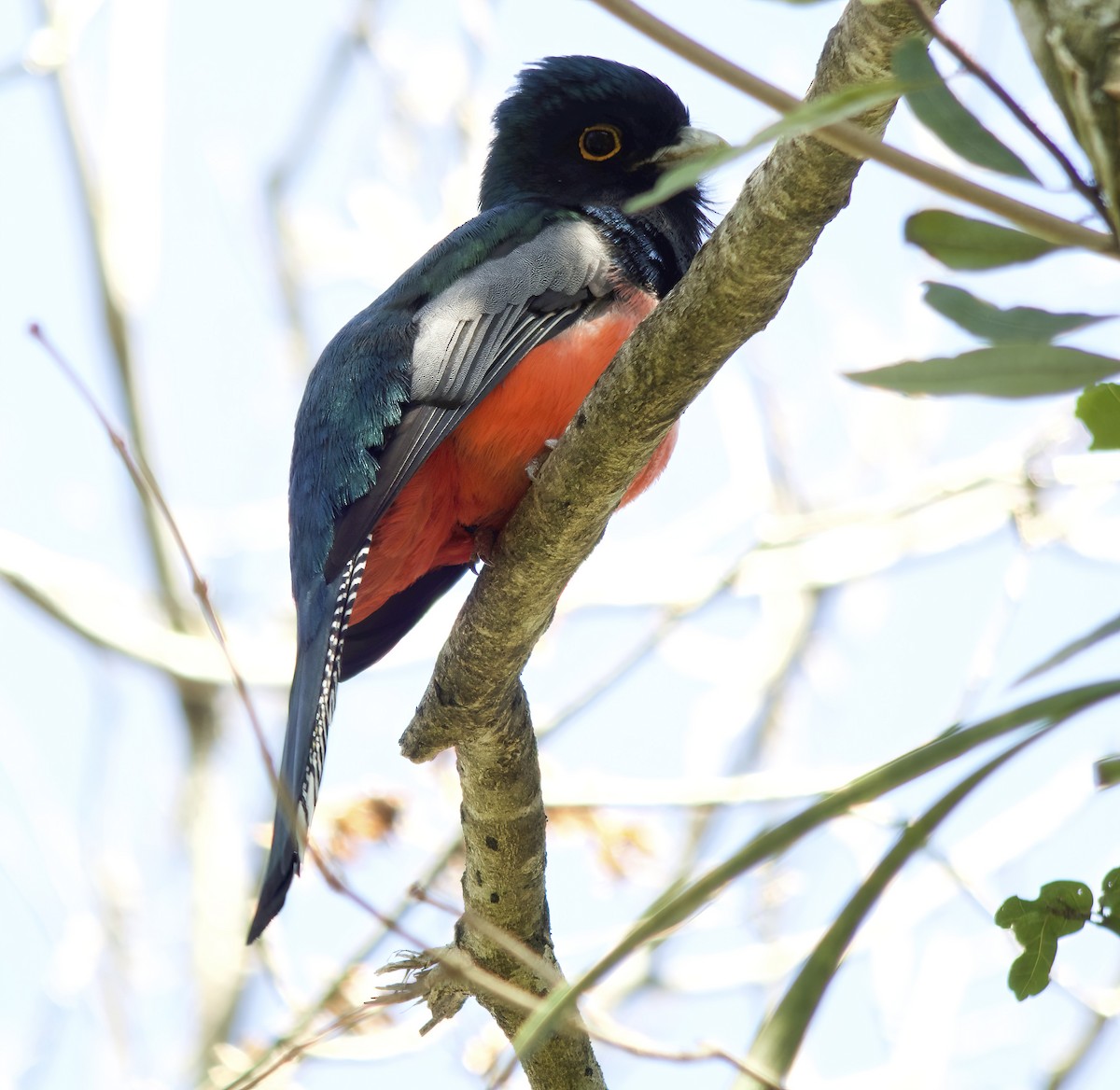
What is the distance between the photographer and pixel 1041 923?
193cm

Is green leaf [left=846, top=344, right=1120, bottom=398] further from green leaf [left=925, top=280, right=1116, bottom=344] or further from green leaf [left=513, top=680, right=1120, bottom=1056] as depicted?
green leaf [left=513, top=680, right=1120, bottom=1056]

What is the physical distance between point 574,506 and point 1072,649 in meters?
1.91

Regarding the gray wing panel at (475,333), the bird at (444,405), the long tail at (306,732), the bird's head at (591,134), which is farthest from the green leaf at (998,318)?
the bird's head at (591,134)

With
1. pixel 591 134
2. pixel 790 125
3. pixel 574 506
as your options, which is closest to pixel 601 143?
pixel 591 134

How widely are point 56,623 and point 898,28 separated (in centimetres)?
680

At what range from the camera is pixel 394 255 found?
29.9 feet

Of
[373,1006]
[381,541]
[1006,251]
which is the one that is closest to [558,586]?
[381,541]

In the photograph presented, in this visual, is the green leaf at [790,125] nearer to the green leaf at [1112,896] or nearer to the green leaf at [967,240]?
the green leaf at [967,240]

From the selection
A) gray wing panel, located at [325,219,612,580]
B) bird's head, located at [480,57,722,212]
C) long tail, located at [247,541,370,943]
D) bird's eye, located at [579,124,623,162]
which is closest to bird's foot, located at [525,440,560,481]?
gray wing panel, located at [325,219,612,580]

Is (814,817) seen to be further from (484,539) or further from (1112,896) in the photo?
(484,539)

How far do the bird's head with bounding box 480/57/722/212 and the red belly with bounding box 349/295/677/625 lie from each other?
2.91 feet

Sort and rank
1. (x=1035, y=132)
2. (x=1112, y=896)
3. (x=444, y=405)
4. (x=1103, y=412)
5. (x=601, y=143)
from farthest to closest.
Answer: (x=601, y=143), (x=444, y=405), (x=1112, y=896), (x=1103, y=412), (x=1035, y=132)

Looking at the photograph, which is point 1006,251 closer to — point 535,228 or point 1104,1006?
point 535,228

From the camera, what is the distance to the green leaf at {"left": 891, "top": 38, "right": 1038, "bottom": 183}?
1.39m
